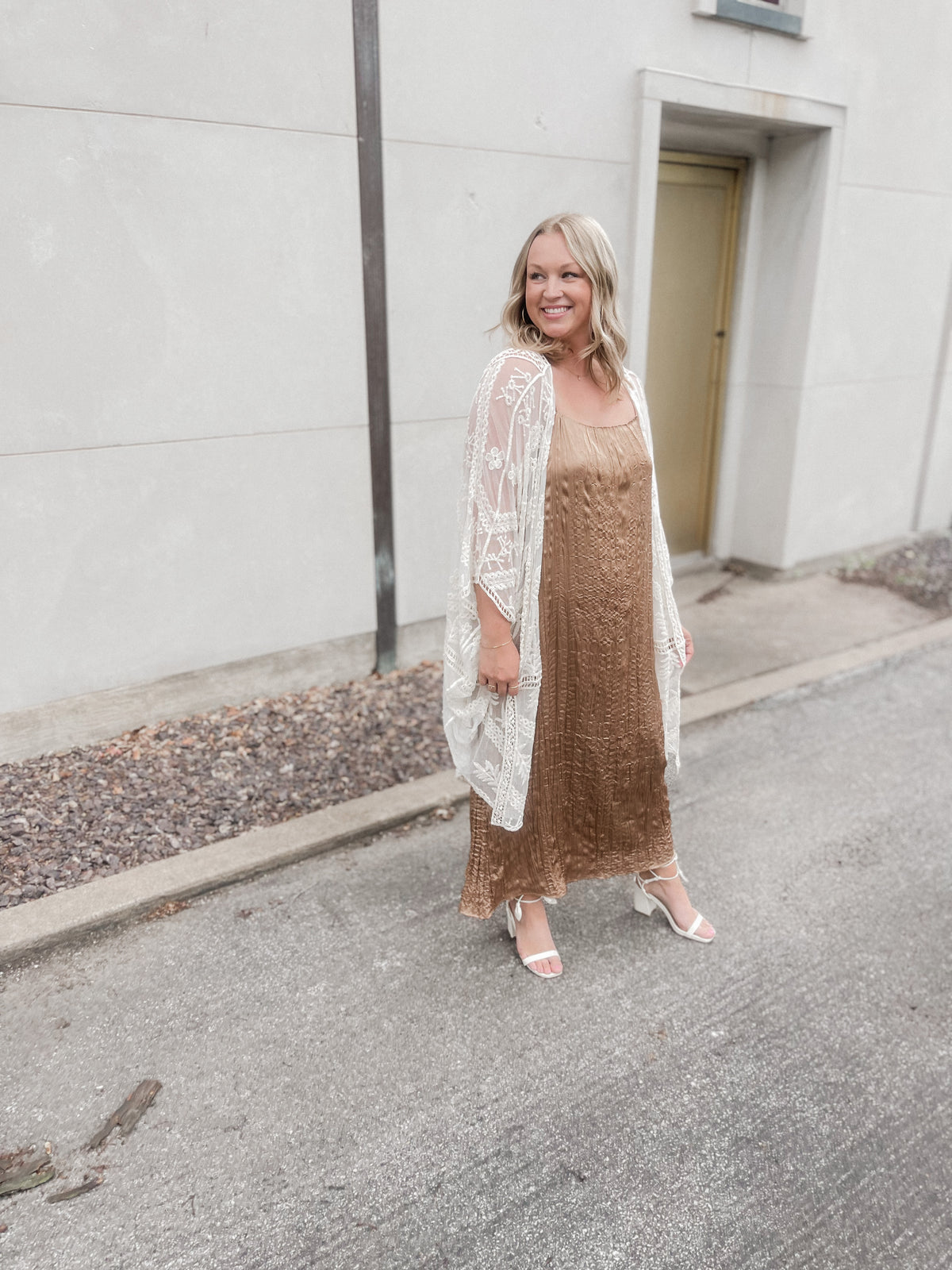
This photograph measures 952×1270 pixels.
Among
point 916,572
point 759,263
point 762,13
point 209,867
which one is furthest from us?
point 916,572

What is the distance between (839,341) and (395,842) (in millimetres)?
4496

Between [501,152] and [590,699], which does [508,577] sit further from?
[501,152]

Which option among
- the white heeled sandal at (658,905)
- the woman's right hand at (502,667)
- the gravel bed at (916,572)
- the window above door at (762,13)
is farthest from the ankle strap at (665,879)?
the window above door at (762,13)

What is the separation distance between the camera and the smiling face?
231 cm

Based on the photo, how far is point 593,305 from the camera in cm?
235

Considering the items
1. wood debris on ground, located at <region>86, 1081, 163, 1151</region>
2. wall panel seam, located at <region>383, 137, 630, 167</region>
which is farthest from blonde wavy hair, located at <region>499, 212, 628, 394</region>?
wood debris on ground, located at <region>86, 1081, 163, 1151</region>

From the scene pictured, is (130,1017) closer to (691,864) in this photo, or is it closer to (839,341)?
(691,864)

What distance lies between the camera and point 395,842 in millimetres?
3453

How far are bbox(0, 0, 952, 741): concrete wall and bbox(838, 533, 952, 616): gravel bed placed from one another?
8.62 ft

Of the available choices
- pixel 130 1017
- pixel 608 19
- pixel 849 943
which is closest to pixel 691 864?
pixel 849 943

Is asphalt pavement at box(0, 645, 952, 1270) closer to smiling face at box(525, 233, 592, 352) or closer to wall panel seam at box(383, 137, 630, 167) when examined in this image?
smiling face at box(525, 233, 592, 352)

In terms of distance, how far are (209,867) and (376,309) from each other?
7.98ft

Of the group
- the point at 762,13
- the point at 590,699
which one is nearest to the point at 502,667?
the point at 590,699

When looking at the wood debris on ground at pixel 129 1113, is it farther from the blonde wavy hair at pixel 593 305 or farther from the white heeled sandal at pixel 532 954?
the blonde wavy hair at pixel 593 305
